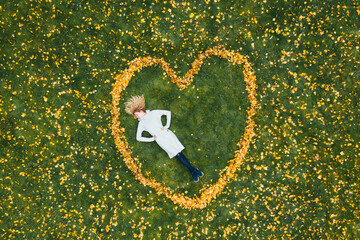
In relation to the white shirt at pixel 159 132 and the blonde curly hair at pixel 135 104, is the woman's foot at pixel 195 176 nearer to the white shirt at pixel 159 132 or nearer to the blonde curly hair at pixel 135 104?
the white shirt at pixel 159 132

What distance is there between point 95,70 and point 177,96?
2.58 m

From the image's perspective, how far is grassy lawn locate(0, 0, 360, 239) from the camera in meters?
7.95

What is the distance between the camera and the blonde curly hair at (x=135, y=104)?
754cm

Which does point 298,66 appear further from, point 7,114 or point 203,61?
point 7,114

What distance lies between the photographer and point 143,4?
807 centimetres

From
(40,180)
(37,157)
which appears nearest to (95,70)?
(37,157)

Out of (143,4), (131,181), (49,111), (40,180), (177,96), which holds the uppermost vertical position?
(143,4)

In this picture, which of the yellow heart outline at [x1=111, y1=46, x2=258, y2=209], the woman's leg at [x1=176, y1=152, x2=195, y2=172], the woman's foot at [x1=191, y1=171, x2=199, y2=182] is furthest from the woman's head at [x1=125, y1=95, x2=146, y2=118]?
the woman's foot at [x1=191, y1=171, x2=199, y2=182]

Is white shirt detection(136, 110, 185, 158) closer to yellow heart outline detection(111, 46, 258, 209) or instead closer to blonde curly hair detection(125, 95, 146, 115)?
blonde curly hair detection(125, 95, 146, 115)

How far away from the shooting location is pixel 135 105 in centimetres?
762

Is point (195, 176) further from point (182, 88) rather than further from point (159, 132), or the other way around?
point (182, 88)

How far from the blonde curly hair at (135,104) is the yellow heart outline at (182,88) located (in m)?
0.35

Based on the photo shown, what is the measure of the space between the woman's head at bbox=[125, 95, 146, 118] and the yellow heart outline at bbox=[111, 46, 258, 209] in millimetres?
359

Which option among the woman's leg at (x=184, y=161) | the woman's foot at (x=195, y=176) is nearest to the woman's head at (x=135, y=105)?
the woman's leg at (x=184, y=161)
